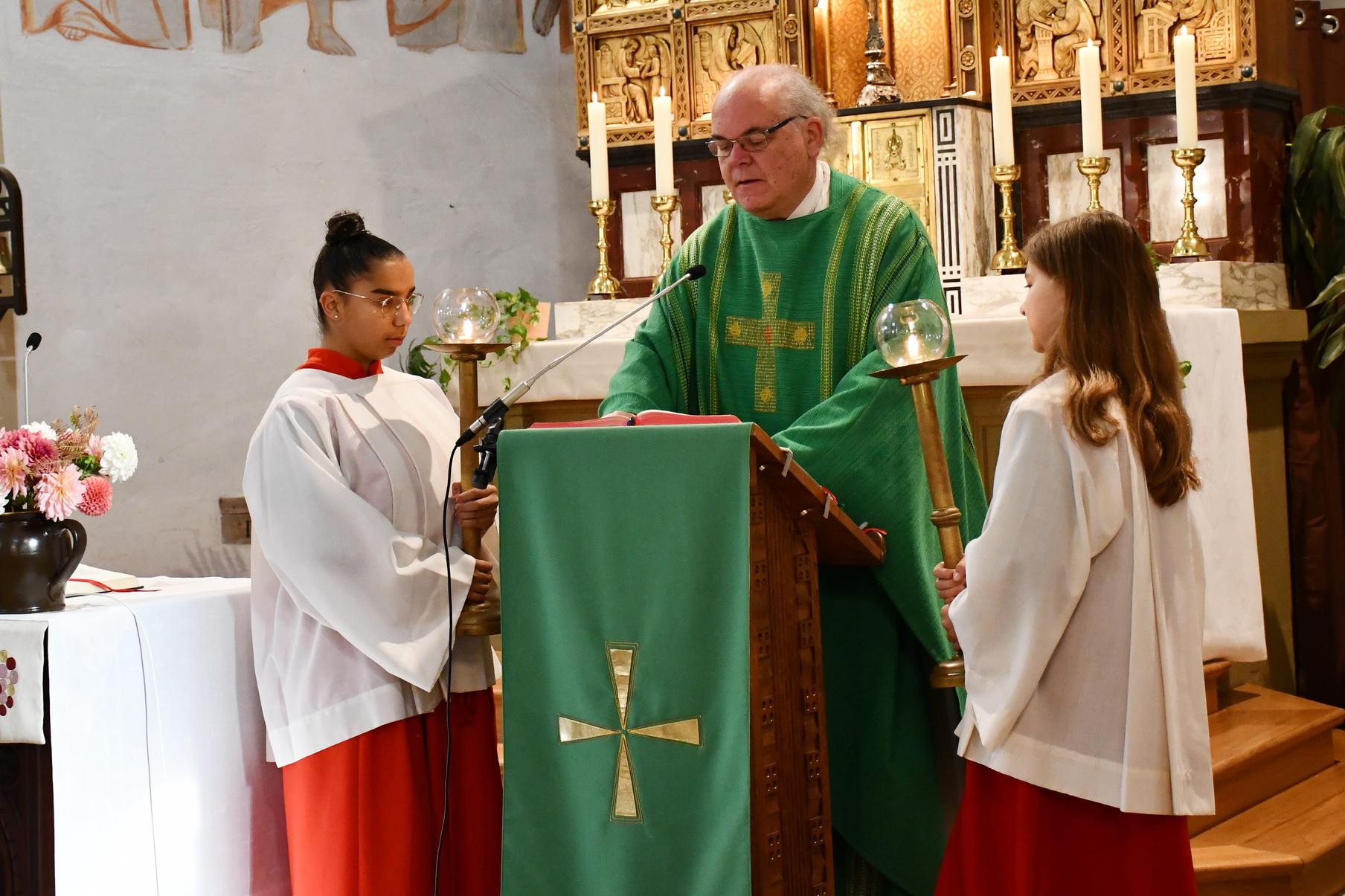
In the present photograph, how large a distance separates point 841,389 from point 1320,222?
321cm

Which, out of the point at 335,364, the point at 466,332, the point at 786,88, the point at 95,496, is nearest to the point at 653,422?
the point at 466,332

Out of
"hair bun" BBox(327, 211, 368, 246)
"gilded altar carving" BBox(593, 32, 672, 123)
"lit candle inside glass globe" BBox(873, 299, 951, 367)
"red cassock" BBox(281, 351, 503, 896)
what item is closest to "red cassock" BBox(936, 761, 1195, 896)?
"lit candle inside glass globe" BBox(873, 299, 951, 367)

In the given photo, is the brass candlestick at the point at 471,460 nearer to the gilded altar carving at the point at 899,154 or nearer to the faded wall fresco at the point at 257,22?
the gilded altar carving at the point at 899,154

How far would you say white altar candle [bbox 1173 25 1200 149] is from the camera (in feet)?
15.9

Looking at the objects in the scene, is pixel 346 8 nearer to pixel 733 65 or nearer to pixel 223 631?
pixel 733 65

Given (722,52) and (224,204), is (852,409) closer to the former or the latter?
(722,52)

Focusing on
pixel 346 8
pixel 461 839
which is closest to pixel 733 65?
pixel 346 8

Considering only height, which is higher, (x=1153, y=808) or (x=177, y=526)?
(x=177, y=526)

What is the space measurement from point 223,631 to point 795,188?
1.60 m

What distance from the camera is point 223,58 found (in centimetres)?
651

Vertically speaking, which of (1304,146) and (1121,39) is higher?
(1121,39)

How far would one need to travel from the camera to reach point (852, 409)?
9.82ft

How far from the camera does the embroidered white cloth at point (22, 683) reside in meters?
2.95

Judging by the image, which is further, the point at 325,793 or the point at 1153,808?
the point at 325,793
